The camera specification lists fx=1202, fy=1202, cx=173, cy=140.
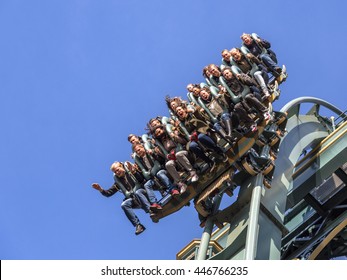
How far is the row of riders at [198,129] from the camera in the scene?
22.9 m

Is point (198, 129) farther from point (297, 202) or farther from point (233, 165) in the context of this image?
point (297, 202)

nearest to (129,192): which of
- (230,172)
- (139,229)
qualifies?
(139,229)

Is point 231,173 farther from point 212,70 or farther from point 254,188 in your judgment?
point 212,70

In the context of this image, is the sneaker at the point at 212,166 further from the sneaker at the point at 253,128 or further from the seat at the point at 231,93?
the seat at the point at 231,93

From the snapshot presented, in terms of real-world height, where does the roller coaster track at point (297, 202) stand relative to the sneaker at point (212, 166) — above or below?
below

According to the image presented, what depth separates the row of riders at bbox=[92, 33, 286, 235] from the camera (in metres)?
22.9

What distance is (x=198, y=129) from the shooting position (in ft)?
76.0

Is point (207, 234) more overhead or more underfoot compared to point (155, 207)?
more underfoot

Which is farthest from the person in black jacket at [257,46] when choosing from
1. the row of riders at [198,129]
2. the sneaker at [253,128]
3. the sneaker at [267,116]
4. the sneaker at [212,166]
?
the sneaker at [212,166]
